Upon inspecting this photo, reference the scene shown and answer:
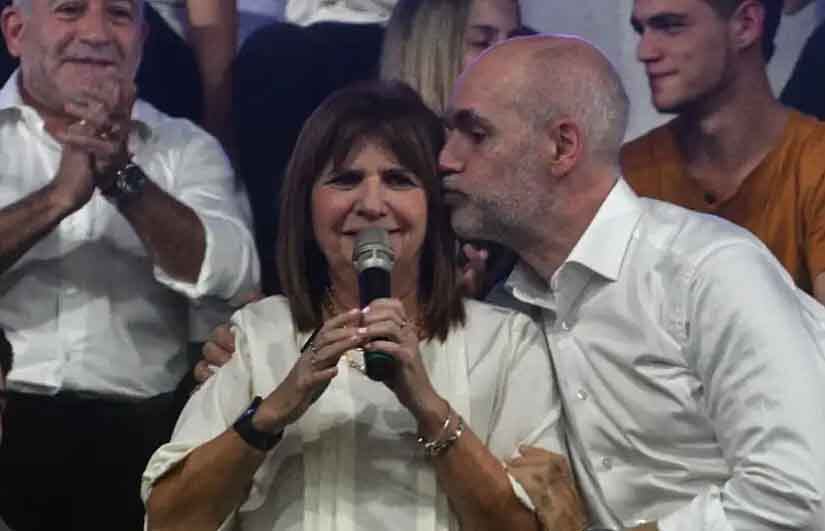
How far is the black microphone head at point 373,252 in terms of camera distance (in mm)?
1653

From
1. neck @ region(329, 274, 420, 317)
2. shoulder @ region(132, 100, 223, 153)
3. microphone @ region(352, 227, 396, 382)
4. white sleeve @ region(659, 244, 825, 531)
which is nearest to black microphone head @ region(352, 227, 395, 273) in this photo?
microphone @ region(352, 227, 396, 382)

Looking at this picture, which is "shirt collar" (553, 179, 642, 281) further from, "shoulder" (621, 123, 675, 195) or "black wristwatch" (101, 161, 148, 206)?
"black wristwatch" (101, 161, 148, 206)

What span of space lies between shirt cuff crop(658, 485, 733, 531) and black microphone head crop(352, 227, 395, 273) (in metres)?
0.46

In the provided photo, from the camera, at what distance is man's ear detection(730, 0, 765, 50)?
222cm

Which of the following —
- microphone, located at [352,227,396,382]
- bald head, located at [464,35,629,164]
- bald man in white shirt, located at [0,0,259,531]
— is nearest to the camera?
microphone, located at [352,227,396,382]

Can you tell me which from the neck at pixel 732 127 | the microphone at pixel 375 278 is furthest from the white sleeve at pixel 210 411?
the neck at pixel 732 127

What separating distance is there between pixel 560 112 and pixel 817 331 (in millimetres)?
443

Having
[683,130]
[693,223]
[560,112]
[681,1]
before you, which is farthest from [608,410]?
[681,1]

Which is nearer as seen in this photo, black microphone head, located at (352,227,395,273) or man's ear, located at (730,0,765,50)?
black microphone head, located at (352,227,395,273)

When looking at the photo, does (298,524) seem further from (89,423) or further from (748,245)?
(748,245)

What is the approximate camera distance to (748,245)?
1.80 metres

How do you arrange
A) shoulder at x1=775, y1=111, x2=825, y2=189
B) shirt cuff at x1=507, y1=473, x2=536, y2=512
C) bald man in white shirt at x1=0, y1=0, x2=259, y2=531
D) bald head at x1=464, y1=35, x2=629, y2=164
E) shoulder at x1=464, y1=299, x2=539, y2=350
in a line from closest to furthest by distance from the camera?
shirt cuff at x1=507, y1=473, x2=536, y2=512 → shoulder at x1=464, y1=299, x2=539, y2=350 → bald head at x1=464, y1=35, x2=629, y2=164 → bald man in white shirt at x1=0, y1=0, x2=259, y2=531 → shoulder at x1=775, y1=111, x2=825, y2=189

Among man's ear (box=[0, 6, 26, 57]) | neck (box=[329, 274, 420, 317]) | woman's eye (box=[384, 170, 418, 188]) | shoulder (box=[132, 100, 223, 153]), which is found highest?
man's ear (box=[0, 6, 26, 57])

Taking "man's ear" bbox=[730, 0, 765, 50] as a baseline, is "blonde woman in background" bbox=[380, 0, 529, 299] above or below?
below
